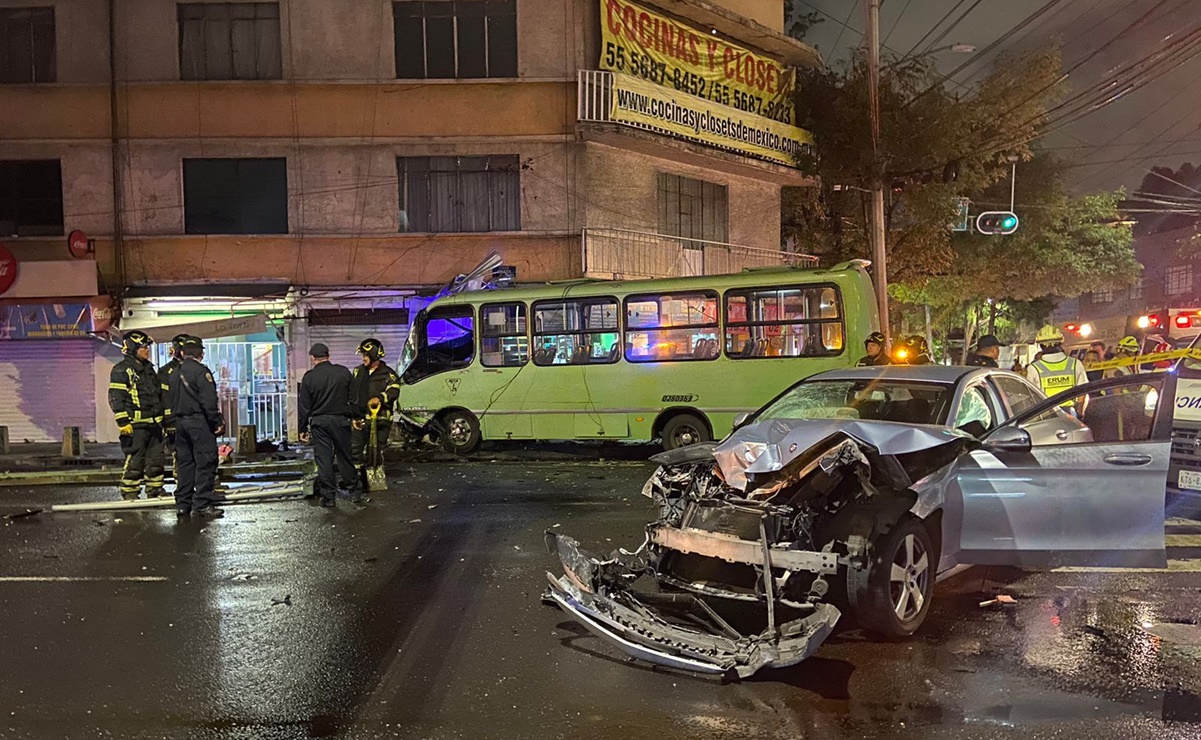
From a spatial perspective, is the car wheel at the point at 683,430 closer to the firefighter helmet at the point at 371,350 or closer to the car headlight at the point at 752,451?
the firefighter helmet at the point at 371,350

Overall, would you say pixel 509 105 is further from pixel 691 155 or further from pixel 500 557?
pixel 500 557

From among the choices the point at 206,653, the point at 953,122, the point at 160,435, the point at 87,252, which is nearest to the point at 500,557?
the point at 206,653

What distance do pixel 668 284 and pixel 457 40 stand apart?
8.02 m

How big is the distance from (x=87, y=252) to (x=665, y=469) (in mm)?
15603

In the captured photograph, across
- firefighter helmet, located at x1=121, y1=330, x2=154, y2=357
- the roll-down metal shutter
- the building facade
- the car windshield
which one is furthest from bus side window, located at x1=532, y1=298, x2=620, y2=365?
the roll-down metal shutter

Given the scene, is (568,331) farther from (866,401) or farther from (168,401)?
(866,401)

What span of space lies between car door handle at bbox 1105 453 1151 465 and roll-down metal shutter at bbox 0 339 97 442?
17775 millimetres

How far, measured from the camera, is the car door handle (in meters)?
5.32

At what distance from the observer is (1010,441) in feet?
16.8

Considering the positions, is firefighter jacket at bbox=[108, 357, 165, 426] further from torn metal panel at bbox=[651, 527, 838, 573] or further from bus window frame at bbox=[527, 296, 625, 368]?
torn metal panel at bbox=[651, 527, 838, 573]

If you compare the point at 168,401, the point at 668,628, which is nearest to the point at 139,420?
the point at 168,401

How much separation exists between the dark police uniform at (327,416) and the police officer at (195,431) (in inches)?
35.6

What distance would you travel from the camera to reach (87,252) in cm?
1667

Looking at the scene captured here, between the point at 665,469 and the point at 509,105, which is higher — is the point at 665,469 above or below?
below
